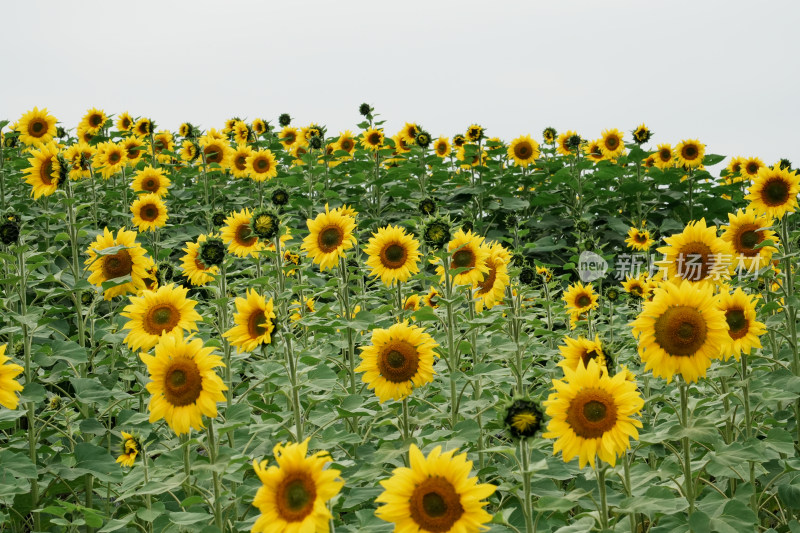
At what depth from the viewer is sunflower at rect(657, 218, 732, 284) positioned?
373 cm

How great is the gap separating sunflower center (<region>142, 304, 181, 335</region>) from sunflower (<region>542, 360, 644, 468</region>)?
2.11 metres

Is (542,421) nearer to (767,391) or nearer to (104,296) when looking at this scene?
(767,391)

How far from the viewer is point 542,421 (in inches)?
91.8

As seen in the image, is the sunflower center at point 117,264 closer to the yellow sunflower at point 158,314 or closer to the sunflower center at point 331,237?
the yellow sunflower at point 158,314

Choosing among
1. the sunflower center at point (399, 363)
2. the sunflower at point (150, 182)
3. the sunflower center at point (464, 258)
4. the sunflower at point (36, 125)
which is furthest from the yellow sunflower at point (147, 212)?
the sunflower center at point (399, 363)

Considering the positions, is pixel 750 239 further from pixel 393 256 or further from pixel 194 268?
pixel 194 268

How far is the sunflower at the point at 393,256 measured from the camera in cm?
440

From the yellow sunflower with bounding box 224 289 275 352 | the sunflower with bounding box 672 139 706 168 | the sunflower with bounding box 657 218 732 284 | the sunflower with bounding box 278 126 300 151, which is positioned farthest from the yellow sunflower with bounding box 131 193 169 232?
the sunflower with bounding box 672 139 706 168

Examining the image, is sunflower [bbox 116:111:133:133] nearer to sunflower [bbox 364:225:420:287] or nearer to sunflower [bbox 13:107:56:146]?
sunflower [bbox 13:107:56:146]

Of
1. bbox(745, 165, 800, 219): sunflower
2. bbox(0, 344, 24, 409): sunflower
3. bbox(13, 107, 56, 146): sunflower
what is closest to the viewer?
bbox(0, 344, 24, 409): sunflower

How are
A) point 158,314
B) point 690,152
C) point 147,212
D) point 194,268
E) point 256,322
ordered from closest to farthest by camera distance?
point 256,322
point 158,314
point 194,268
point 147,212
point 690,152

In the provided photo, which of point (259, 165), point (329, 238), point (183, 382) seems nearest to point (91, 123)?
point (259, 165)

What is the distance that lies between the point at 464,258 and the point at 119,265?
2.29 meters

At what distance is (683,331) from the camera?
2.96 m
